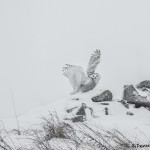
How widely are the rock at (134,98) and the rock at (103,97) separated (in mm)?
349

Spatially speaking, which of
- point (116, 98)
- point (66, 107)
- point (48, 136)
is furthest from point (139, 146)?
point (116, 98)

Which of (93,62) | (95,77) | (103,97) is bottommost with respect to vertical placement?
(103,97)

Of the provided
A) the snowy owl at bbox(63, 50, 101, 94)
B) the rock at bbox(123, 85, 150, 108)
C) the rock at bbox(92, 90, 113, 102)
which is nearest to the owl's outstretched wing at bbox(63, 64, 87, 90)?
the snowy owl at bbox(63, 50, 101, 94)

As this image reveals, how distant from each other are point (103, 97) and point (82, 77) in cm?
96

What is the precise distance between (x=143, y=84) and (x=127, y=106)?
51.4 inches

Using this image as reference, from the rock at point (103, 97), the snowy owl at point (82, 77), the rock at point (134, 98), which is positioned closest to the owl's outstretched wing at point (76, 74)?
the snowy owl at point (82, 77)

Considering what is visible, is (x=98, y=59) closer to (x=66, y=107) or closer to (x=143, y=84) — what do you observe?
(x=143, y=84)

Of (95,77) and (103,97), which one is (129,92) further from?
(95,77)

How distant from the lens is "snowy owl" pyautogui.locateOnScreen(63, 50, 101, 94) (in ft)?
25.8

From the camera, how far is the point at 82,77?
7.94 metres

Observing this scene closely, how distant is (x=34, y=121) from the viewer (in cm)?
485

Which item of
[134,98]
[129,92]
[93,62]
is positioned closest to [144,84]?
[129,92]

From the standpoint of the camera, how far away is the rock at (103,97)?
23.5 feet

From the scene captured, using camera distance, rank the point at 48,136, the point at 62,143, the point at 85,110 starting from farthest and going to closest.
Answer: the point at 85,110 → the point at 48,136 → the point at 62,143
